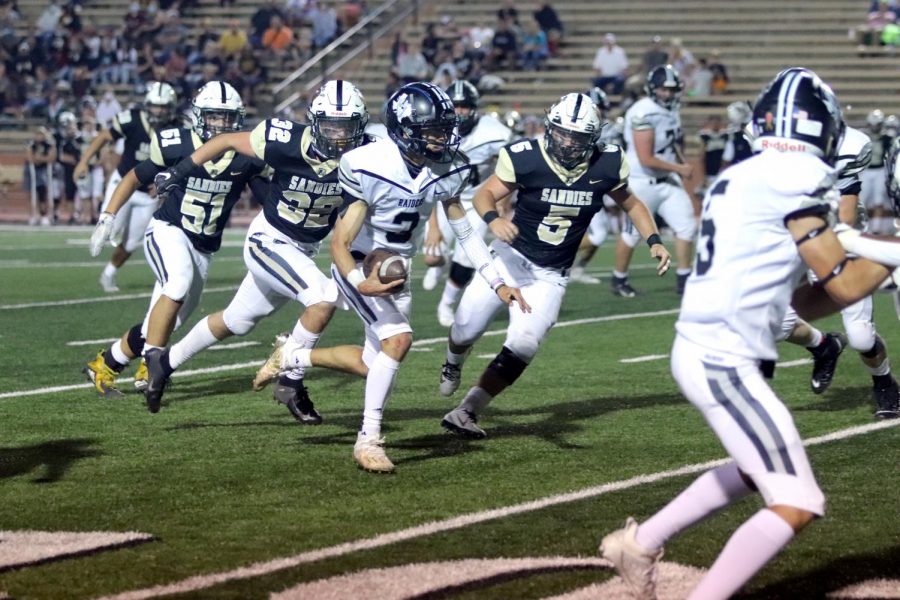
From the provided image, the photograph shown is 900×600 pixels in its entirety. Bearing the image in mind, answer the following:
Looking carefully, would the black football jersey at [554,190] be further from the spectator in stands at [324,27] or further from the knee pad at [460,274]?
the spectator in stands at [324,27]

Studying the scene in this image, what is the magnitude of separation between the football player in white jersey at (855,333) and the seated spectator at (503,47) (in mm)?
17752

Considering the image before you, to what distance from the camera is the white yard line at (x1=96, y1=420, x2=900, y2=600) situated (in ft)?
14.7

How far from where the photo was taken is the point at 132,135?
12.5 m

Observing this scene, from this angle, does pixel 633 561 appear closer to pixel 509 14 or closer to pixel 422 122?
pixel 422 122

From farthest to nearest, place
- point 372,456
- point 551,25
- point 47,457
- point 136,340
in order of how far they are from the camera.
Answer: point 551,25 < point 136,340 < point 47,457 < point 372,456

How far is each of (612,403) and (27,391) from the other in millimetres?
3105

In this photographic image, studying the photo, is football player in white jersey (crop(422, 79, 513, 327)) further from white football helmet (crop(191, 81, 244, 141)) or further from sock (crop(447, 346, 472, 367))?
sock (crop(447, 346, 472, 367))

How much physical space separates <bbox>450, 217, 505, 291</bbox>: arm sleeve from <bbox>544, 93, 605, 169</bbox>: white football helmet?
687 millimetres

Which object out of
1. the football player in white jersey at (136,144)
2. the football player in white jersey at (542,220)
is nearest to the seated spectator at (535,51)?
the football player in white jersey at (136,144)

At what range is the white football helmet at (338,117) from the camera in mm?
6883

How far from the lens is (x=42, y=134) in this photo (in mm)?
23188

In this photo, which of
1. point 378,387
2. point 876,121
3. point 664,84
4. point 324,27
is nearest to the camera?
point 378,387

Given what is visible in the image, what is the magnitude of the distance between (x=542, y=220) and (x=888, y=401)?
6.39 ft

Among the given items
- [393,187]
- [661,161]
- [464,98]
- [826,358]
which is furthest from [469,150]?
[393,187]
